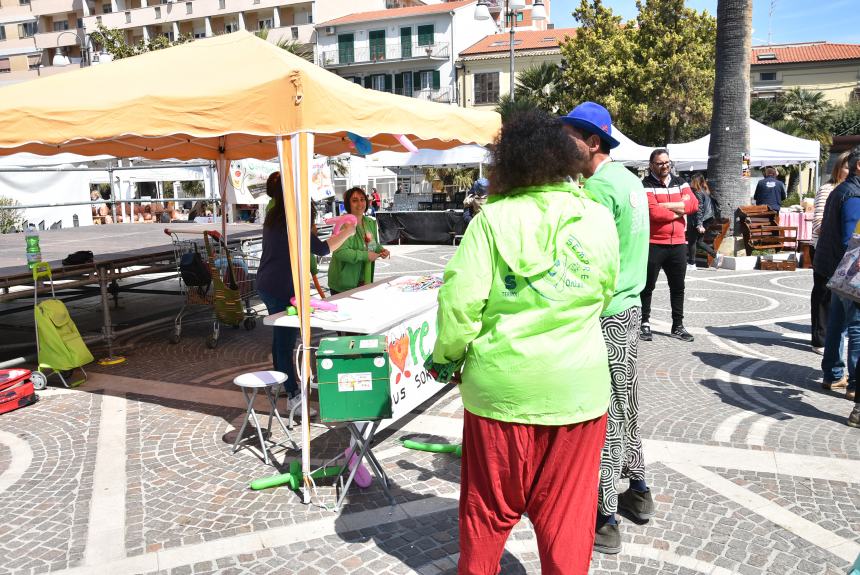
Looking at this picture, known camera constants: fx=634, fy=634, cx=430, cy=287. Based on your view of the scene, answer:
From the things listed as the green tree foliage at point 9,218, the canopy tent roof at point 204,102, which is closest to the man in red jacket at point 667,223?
the canopy tent roof at point 204,102

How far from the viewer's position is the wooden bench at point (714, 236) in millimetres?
12836

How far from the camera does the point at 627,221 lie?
9.99 feet

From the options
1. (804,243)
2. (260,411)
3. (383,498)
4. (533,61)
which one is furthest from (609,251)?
(533,61)

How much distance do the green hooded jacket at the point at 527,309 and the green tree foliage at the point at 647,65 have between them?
1200 inches

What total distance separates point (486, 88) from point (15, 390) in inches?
1684

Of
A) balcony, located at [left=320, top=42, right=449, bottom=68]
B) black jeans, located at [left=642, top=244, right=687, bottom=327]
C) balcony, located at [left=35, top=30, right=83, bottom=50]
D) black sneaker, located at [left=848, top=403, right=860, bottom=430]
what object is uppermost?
balcony, located at [left=35, top=30, right=83, bottom=50]

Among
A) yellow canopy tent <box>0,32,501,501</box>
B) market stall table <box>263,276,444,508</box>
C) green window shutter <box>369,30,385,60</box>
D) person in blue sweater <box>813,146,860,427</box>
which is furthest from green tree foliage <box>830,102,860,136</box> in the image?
market stall table <box>263,276,444,508</box>

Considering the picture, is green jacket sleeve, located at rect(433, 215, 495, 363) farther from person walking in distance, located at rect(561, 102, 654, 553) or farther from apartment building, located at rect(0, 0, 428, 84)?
apartment building, located at rect(0, 0, 428, 84)

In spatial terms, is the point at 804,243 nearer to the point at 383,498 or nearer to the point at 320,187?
the point at 320,187

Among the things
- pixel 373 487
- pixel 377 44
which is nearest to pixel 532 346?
pixel 373 487

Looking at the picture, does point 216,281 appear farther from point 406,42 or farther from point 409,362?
point 406,42

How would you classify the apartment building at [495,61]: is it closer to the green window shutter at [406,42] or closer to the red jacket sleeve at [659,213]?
the green window shutter at [406,42]

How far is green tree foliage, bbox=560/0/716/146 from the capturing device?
1161 inches

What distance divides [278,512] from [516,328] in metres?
2.22
